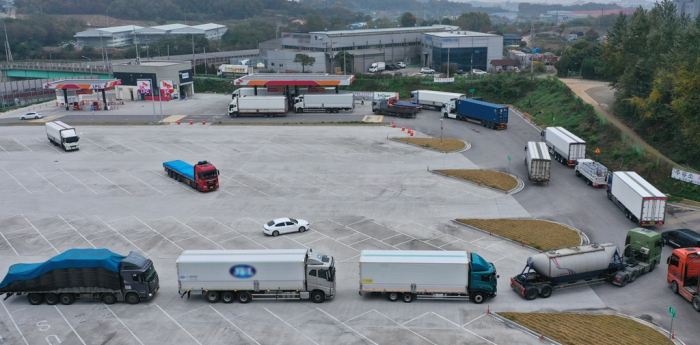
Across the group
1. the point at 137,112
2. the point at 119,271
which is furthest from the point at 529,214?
the point at 137,112

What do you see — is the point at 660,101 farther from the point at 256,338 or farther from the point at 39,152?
the point at 39,152

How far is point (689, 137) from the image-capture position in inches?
2015

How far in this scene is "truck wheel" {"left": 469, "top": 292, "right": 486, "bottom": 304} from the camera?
31141mm

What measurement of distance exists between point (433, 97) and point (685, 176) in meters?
44.4

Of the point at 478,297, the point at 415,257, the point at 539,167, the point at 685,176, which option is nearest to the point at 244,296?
the point at 415,257

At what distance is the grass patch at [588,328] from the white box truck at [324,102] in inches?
2417

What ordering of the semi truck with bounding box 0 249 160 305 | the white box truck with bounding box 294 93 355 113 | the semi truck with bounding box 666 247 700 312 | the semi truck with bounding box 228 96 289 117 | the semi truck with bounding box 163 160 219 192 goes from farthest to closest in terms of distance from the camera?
the white box truck with bounding box 294 93 355 113
the semi truck with bounding box 228 96 289 117
the semi truck with bounding box 163 160 219 192
the semi truck with bounding box 0 249 160 305
the semi truck with bounding box 666 247 700 312

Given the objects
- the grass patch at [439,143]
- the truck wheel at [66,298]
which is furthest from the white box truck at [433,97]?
the truck wheel at [66,298]

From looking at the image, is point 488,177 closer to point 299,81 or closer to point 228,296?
point 228,296

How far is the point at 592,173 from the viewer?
51.4 metres

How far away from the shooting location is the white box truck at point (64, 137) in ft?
216

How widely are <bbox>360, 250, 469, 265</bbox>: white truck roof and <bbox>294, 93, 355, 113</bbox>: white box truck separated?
189 ft

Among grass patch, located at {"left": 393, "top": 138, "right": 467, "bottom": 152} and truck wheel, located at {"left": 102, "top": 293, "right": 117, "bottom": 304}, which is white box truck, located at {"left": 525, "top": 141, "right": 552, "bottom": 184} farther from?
truck wheel, located at {"left": 102, "top": 293, "right": 117, "bottom": 304}

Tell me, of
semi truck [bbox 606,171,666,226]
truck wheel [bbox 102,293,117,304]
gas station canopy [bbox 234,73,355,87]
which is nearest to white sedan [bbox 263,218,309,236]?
truck wheel [bbox 102,293,117,304]
